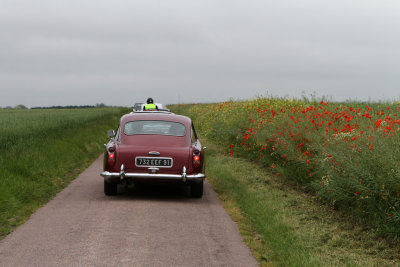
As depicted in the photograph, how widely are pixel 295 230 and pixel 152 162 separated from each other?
11.0 ft

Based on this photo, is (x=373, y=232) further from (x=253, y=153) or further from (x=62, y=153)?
(x=62, y=153)

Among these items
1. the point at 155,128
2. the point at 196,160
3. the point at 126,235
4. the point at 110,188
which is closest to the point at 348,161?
the point at 196,160

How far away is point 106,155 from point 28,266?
4.58 m

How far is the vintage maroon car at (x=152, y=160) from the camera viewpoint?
32.4 ft

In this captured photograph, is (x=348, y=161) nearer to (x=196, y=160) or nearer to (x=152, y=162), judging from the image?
(x=196, y=160)

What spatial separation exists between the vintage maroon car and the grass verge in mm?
971

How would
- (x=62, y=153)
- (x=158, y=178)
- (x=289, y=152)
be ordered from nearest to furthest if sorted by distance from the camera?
(x=158, y=178) < (x=289, y=152) < (x=62, y=153)

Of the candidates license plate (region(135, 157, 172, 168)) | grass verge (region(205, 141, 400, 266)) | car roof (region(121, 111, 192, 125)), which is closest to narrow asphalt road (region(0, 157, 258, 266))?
grass verge (region(205, 141, 400, 266))

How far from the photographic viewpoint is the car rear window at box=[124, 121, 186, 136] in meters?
10.7

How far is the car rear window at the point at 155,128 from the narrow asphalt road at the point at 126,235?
1364mm

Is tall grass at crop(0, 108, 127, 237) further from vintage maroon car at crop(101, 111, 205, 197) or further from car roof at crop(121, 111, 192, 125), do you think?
car roof at crop(121, 111, 192, 125)

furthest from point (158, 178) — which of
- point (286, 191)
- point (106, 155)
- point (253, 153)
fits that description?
point (253, 153)

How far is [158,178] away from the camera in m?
9.80

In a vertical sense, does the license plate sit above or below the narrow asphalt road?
above
